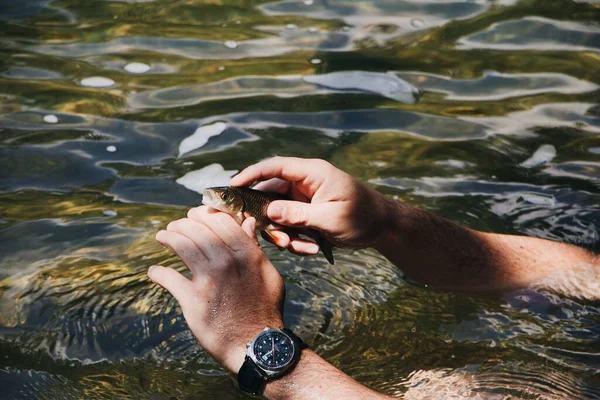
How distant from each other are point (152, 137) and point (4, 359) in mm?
2350

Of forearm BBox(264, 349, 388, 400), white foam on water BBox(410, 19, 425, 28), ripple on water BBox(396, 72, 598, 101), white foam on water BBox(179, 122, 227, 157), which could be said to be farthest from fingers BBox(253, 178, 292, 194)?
white foam on water BBox(410, 19, 425, 28)

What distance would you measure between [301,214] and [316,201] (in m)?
0.14

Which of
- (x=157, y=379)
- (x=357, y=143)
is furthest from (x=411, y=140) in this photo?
(x=157, y=379)

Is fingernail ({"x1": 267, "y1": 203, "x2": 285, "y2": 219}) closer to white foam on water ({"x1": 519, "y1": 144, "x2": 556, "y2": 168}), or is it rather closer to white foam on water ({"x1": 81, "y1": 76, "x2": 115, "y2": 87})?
white foam on water ({"x1": 519, "y1": 144, "x2": 556, "y2": 168})

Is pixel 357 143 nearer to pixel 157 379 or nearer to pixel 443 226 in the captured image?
pixel 443 226

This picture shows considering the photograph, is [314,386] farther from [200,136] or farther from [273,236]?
[200,136]

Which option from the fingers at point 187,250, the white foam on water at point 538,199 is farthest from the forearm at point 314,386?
the white foam on water at point 538,199

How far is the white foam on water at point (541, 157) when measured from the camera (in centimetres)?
566

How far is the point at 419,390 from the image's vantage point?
12.0 feet

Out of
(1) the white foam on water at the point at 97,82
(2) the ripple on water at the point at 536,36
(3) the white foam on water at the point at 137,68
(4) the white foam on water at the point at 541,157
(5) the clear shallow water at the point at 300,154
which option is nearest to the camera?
(5) the clear shallow water at the point at 300,154

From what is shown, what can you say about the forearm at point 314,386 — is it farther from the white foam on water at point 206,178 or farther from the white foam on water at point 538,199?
the white foam on water at point 538,199

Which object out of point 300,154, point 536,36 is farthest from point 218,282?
point 536,36

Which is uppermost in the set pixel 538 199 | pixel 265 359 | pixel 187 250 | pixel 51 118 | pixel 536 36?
pixel 187 250

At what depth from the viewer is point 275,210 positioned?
3.34 meters
